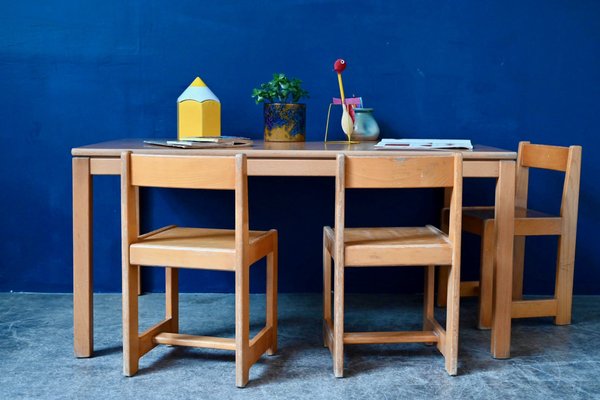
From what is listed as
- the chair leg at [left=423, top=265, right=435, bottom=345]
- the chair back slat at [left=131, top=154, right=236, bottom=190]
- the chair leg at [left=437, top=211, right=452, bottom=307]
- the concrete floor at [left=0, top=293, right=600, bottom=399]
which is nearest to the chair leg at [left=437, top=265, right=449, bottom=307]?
the chair leg at [left=437, top=211, right=452, bottom=307]

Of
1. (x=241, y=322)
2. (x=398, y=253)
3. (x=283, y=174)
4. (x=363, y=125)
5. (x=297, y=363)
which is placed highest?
(x=363, y=125)

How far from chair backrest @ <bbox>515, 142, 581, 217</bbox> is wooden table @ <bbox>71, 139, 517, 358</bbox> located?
0.57m

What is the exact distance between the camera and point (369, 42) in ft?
11.0

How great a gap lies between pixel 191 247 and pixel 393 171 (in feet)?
2.27

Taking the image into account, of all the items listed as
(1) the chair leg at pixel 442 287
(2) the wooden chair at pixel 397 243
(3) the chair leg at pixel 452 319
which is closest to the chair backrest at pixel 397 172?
(2) the wooden chair at pixel 397 243

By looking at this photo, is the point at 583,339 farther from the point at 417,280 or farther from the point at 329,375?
the point at 329,375

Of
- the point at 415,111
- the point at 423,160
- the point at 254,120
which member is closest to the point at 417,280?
the point at 415,111

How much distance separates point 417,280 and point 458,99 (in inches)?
36.0

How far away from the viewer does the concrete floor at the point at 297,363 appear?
2213mm

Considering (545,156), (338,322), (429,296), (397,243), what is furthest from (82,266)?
(545,156)

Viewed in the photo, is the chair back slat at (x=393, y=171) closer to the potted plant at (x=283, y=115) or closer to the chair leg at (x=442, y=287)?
the potted plant at (x=283, y=115)

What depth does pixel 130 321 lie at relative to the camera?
2297mm

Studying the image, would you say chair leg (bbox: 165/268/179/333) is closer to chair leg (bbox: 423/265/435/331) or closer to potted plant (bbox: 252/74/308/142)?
potted plant (bbox: 252/74/308/142)

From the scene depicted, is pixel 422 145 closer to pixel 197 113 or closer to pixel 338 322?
pixel 338 322
